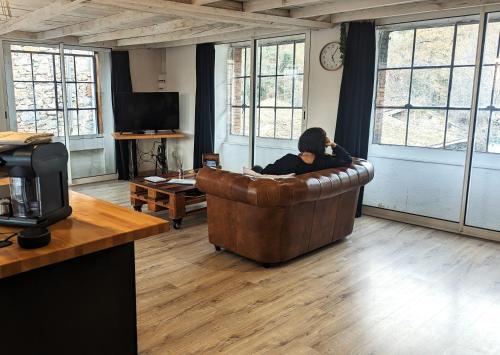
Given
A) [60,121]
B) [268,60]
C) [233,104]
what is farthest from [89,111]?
[268,60]

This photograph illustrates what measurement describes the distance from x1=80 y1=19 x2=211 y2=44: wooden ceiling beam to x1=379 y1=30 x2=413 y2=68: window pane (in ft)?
6.66

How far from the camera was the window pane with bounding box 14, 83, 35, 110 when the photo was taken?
236 inches

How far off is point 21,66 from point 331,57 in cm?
425

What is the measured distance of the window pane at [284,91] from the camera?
5750mm

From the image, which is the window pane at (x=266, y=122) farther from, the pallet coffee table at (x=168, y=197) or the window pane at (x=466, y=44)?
the window pane at (x=466, y=44)

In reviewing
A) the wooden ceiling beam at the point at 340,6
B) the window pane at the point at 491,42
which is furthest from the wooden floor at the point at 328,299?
the wooden ceiling beam at the point at 340,6

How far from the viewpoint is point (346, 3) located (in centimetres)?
409

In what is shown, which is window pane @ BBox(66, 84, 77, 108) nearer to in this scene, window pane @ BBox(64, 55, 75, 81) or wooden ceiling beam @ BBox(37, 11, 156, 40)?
window pane @ BBox(64, 55, 75, 81)

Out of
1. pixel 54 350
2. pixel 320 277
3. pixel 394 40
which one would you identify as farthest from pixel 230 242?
pixel 394 40

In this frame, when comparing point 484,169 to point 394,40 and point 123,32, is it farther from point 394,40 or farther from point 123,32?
point 123,32

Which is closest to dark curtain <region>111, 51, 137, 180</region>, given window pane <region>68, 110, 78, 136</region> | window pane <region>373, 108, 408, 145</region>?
window pane <region>68, 110, 78, 136</region>

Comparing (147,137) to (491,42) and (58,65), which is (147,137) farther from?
(491,42)

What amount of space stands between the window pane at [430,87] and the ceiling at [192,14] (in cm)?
66

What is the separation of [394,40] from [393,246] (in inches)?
90.1
